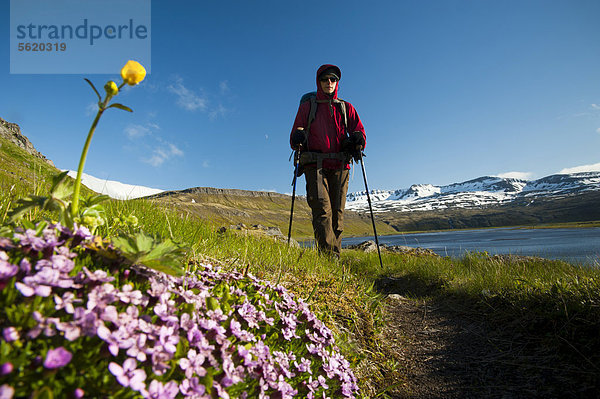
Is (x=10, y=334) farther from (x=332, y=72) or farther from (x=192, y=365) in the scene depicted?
(x=332, y=72)

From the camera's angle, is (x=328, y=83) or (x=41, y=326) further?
(x=328, y=83)

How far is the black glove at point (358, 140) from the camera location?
7.72m

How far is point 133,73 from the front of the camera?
4.94 ft

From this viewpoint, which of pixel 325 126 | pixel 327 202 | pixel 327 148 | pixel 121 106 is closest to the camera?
pixel 121 106

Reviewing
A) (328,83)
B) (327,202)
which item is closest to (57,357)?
(327,202)

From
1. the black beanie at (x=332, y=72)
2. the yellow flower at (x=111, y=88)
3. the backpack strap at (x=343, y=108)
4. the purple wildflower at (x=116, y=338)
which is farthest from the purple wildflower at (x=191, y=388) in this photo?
the black beanie at (x=332, y=72)

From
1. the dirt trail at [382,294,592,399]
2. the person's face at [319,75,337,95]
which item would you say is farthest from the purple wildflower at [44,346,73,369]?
the person's face at [319,75,337,95]

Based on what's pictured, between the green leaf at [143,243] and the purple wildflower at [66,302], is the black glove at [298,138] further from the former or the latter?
the purple wildflower at [66,302]

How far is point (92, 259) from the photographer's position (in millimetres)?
1614

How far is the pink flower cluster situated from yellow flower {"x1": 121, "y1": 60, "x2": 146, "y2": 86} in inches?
31.3

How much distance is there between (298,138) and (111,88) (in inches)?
248

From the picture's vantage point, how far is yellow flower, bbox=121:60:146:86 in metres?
1.49

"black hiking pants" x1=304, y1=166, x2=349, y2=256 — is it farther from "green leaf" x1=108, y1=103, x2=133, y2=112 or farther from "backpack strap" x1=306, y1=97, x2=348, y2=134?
"green leaf" x1=108, y1=103, x2=133, y2=112

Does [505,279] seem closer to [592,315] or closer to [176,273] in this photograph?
[592,315]
